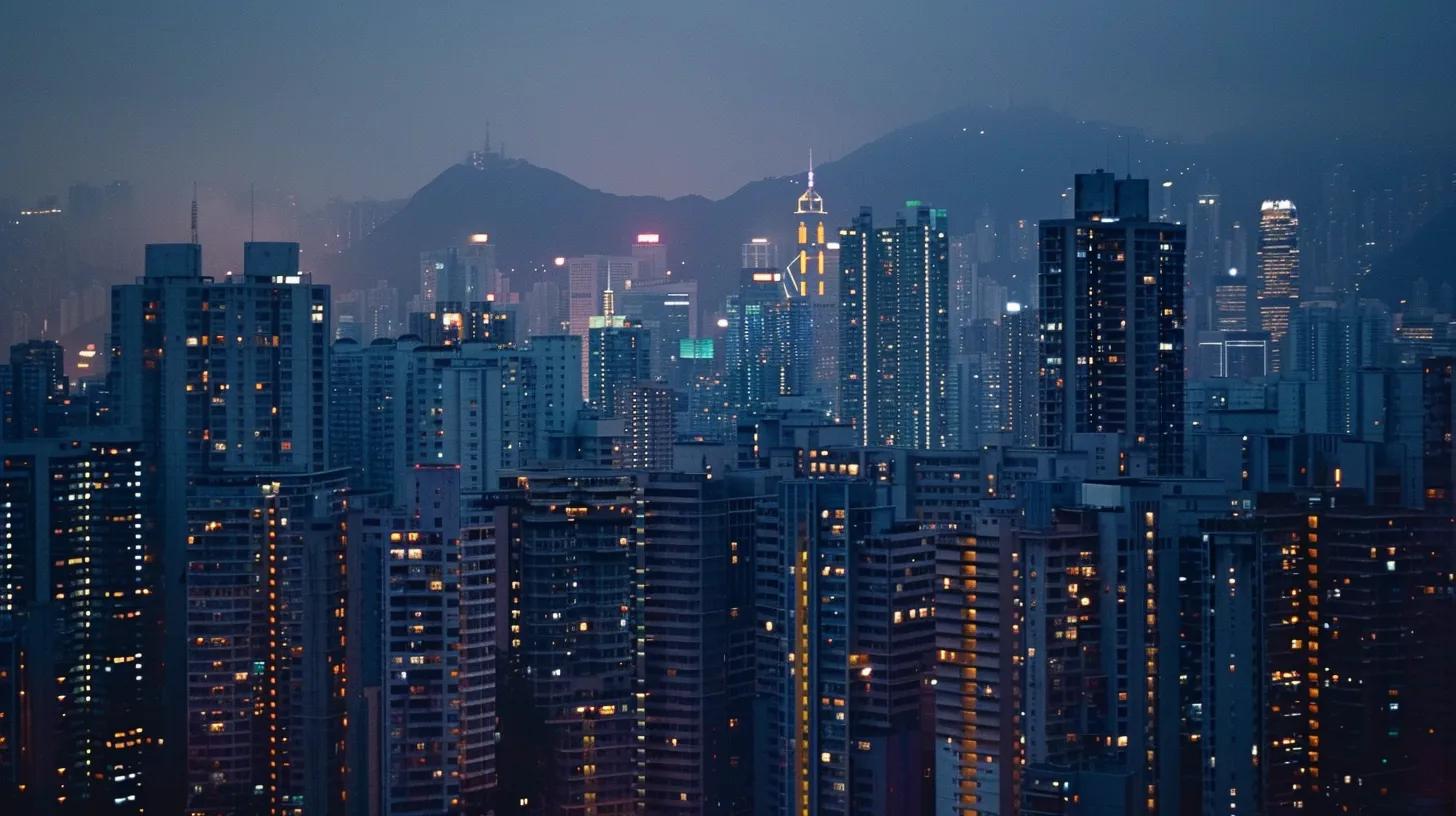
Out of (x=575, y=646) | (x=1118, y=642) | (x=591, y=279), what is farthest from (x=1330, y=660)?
(x=591, y=279)

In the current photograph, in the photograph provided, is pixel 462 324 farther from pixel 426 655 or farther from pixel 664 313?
pixel 426 655

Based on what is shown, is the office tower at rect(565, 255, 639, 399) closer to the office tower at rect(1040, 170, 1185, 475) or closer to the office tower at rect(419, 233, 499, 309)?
the office tower at rect(419, 233, 499, 309)

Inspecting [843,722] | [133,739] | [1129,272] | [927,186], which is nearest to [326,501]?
[133,739]

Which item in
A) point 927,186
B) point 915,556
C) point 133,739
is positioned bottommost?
point 133,739

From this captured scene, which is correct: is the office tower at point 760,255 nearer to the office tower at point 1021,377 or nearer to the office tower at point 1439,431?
the office tower at point 1021,377

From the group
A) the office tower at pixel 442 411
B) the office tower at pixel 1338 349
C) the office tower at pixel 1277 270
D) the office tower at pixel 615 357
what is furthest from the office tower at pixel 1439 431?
the office tower at pixel 615 357

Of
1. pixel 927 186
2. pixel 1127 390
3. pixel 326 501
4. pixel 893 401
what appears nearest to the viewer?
pixel 326 501

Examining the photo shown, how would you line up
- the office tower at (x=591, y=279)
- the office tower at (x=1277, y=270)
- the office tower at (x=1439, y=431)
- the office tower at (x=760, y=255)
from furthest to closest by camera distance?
the office tower at (x=760, y=255), the office tower at (x=591, y=279), the office tower at (x=1277, y=270), the office tower at (x=1439, y=431)

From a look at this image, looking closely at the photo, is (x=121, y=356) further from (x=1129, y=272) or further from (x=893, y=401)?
(x=893, y=401)
